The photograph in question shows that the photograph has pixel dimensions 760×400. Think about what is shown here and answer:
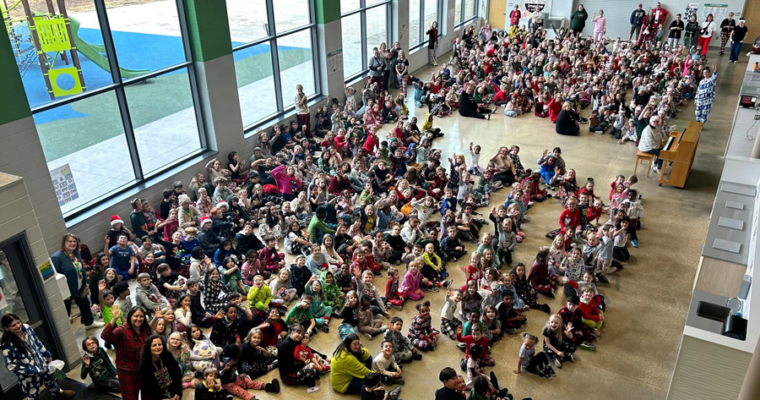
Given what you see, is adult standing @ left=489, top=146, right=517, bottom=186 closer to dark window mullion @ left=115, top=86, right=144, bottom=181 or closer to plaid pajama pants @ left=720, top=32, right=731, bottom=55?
dark window mullion @ left=115, top=86, right=144, bottom=181

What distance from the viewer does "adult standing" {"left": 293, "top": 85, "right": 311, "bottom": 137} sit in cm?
1520

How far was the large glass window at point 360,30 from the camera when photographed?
18.1 m

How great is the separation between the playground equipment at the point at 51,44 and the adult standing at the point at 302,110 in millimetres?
5439

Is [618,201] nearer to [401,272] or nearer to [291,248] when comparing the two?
[401,272]

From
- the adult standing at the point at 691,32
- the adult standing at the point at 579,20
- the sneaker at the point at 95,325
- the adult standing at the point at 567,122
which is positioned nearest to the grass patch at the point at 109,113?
the sneaker at the point at 95,325

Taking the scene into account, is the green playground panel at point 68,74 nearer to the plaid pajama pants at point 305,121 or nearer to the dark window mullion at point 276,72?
the dark window mullion at point 276,72

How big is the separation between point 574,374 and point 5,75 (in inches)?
378

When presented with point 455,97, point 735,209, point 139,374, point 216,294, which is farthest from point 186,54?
point 735,209

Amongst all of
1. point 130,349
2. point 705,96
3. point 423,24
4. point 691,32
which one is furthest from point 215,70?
point 691,32

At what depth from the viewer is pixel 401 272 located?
1012cm

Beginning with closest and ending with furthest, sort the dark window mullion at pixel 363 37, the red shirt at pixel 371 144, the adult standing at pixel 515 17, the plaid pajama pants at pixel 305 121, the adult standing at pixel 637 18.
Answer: the red shirt at pixel 371 144 < the plaid pajama pants at pixel 305 121 < the dark window mullion at pixel 363 37 < the adult standing at pixel 637 18 < the adult standing at pixel 515 17

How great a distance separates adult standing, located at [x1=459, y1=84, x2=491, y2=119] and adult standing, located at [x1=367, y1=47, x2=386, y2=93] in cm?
284

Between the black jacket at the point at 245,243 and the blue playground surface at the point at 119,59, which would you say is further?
the black jacket at the point at 245,243

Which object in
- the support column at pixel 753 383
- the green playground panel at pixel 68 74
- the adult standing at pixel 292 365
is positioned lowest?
the adult standing at pixel 292 365
